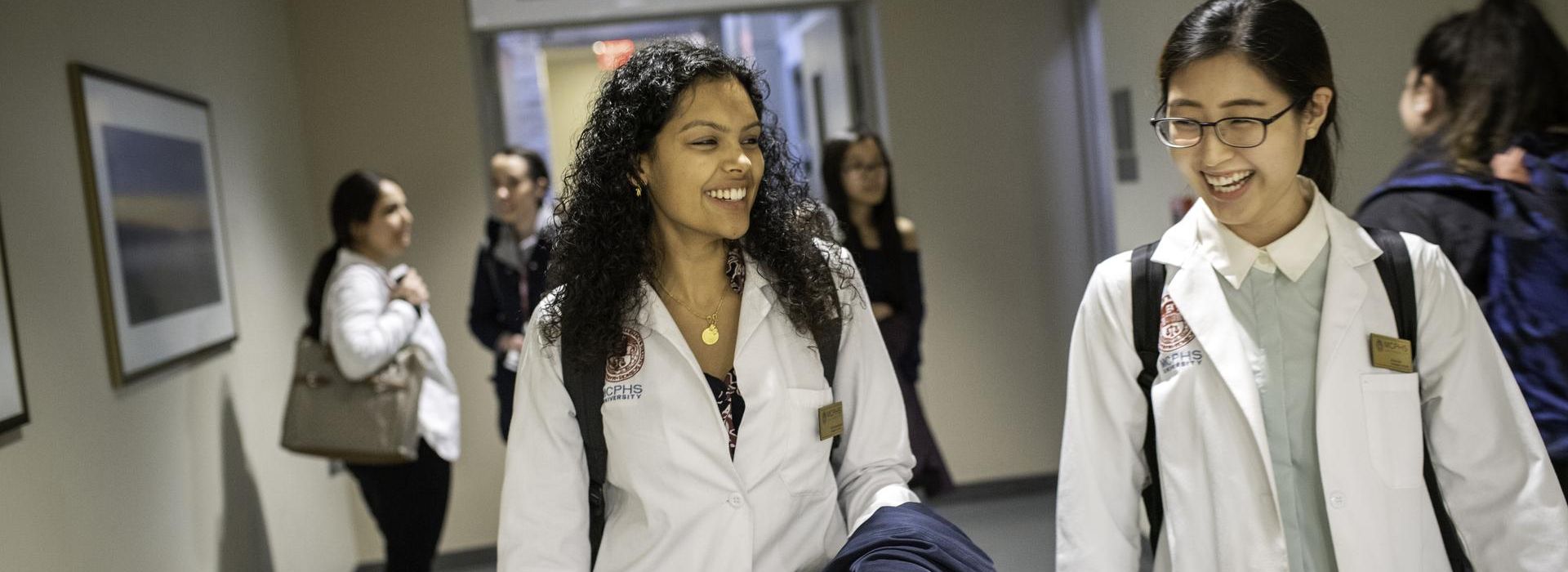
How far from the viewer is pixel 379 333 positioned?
3934 mm

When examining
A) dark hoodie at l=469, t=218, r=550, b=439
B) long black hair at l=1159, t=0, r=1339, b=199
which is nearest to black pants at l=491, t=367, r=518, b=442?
dark hoodie at l=469, t=218, r=550, b=439

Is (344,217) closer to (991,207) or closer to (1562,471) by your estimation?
(991,207)

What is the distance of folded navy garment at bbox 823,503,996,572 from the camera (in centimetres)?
157

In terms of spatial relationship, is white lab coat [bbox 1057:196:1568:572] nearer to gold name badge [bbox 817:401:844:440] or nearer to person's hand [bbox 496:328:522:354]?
gold name badge [bbox 817:401:844:440]

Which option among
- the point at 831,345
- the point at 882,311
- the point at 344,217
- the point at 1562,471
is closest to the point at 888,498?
the point at 831,345

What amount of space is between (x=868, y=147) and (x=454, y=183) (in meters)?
2.14

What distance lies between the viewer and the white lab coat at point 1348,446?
1627 millimetres

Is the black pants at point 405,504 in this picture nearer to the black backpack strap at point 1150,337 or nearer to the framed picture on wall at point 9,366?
the framed picture on wall at point 9,366

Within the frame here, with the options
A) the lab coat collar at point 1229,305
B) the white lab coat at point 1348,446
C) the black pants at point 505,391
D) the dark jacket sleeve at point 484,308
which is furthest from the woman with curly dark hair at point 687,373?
the dark jacket sleeve at point 484,308

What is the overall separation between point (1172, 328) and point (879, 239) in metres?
2.74

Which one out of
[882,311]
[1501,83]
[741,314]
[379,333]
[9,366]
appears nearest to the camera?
[741,314]

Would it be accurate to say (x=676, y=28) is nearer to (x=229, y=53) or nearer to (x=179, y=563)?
(x=229, y=53)

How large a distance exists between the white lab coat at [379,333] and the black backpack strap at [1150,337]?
280cm

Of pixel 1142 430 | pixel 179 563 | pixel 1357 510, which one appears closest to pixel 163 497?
pixel 179 563
